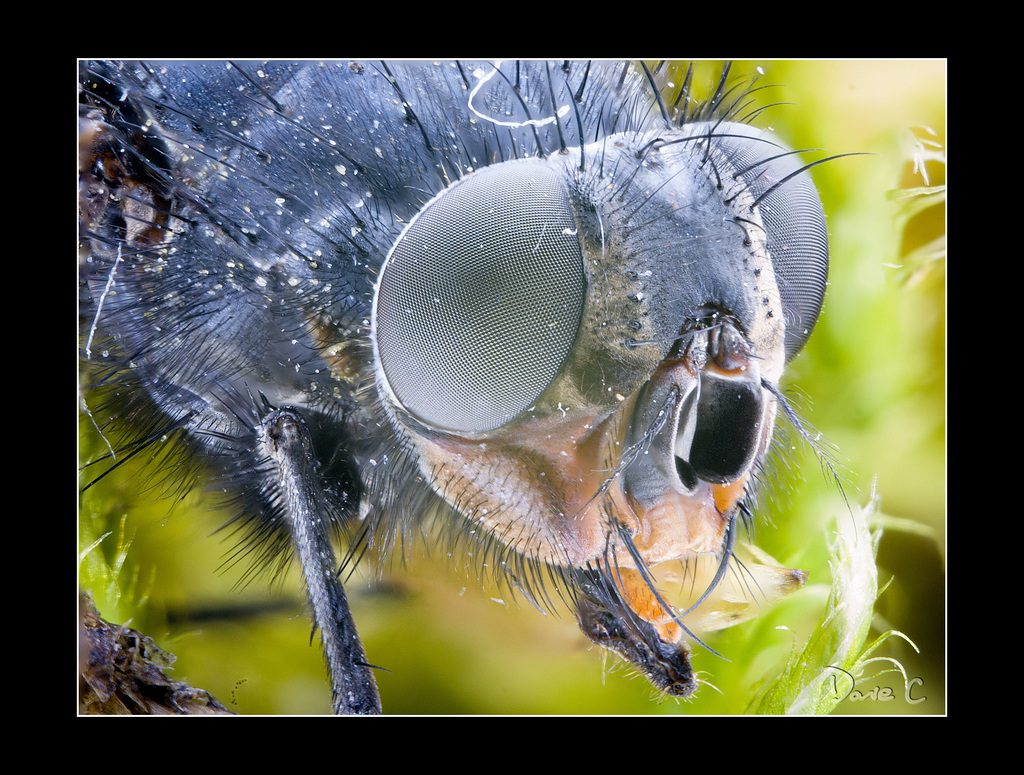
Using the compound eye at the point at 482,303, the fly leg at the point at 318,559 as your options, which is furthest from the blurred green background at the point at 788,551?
the compound eye at the point at 482,303

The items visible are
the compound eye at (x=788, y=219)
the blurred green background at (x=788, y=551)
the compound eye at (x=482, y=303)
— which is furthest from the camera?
the blurred green background at (x=788, y=551)

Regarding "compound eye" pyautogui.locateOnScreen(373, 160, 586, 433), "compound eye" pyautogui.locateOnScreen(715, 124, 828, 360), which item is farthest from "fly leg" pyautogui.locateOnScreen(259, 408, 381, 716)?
"compound eye" pyautogui.locateOnScreen(715, 124, 828, 360)

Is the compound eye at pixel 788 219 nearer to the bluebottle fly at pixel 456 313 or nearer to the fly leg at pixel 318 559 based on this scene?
the bluebottle fly at pixel 456 313

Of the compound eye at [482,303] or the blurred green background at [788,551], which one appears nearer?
the compound eye at [482,303]

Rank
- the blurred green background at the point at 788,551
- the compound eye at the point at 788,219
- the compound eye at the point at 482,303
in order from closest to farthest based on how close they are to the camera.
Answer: the compound eye at the point at 482,303, the compound eye at the point at 788,219, the blurred green background at the point at 788,551

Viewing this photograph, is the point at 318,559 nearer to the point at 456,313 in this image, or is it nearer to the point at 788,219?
the point at 456,313

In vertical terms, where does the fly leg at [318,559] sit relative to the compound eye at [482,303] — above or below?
below

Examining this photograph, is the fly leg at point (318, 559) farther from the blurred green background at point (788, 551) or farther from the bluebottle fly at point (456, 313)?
the blurred green background at point (788, 551)
